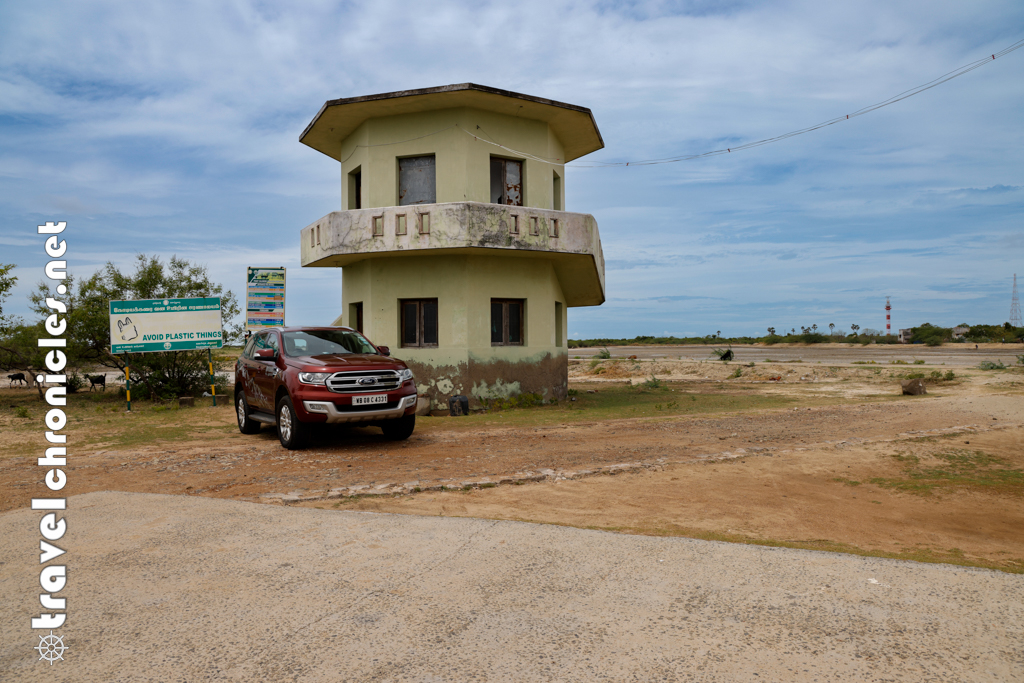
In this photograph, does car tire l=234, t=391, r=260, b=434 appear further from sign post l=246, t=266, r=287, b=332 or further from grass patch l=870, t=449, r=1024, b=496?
grass patch l=870, t=449, r=1024, b=496

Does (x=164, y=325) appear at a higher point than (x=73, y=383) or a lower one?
higher

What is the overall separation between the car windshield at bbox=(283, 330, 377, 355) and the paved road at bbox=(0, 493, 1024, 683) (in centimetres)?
608

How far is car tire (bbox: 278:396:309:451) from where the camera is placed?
10992 millimetres

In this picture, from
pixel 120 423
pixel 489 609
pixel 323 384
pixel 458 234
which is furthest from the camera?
pixel 458 234

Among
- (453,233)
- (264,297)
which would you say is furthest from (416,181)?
(264,297)

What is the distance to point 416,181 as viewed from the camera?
18.9 meters

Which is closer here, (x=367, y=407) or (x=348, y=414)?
(x=348, y=414)

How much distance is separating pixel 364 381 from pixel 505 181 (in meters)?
10.00

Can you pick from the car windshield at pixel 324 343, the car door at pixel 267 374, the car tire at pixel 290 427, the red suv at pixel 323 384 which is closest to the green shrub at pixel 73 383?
the red suv at pixel 323 384

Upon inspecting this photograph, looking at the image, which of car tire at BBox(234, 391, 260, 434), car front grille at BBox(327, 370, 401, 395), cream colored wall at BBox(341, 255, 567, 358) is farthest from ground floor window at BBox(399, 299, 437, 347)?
car front grille at BBox(327, 370, 401, 395)

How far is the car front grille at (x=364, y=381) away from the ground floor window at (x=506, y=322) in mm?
7539

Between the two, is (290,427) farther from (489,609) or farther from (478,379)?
(489,609)

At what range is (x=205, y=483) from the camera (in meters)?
8.43

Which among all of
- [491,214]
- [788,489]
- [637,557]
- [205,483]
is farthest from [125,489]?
[491,214]
